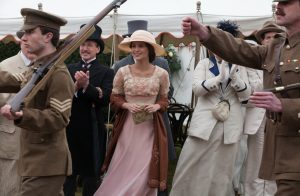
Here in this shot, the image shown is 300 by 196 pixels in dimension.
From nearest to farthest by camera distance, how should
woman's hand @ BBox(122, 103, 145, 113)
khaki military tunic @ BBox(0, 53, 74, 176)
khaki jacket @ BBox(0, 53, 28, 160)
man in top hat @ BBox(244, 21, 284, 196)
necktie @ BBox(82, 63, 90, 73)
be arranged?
khaki military tunic @ BBox(0, 53, 74, 176), khaki jacket @ BBox(0, 53, 28, 160), woman's hand @ BBox(122, 103, 145, 113), necktie @ BBox(82, 63, 90, 73), man in top hat @ BBox(244, 21, 284, 196)

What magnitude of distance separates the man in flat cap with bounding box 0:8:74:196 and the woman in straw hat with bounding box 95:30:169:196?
181 cm

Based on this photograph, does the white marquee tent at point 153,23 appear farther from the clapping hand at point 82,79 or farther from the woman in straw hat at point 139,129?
the clapping hand at point 82,79

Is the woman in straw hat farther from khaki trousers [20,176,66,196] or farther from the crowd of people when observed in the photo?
khaki trousers [20,176,66,196]

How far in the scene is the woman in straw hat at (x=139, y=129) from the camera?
5520 millimetres

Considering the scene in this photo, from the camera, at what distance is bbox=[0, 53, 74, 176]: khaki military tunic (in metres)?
3.50

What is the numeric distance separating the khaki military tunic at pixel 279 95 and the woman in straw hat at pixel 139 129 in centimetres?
195

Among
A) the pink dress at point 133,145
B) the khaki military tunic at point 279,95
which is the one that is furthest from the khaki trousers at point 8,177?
the khaki military tunic at point 279,95

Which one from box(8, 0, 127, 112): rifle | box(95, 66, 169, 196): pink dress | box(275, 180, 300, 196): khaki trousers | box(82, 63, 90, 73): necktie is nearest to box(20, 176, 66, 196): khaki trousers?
box(8, 0, 127, 112): rifle

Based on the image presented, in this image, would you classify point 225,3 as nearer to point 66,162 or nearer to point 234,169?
point 234,169

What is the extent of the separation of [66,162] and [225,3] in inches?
229

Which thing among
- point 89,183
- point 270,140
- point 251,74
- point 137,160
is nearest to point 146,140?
point 137,160

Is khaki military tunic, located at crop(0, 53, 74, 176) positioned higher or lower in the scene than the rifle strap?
lower

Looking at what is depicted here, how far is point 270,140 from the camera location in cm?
340

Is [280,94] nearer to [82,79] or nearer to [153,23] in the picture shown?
[82,79]
